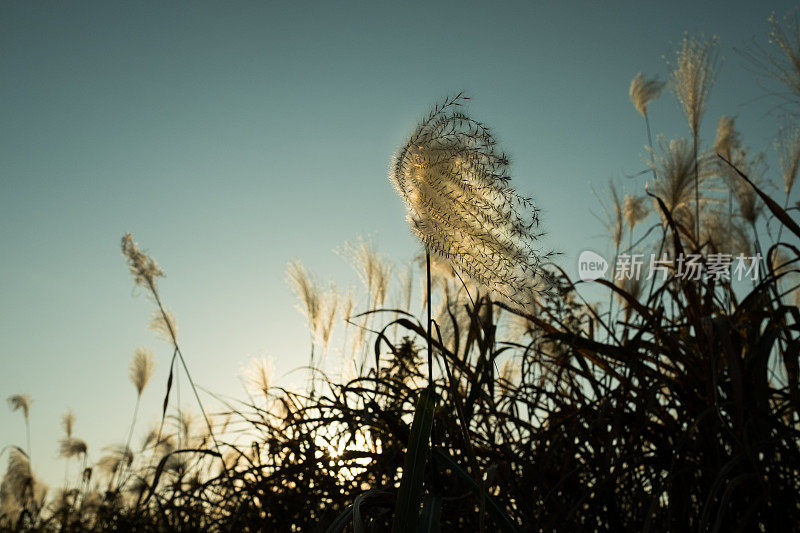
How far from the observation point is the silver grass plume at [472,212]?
38.0 inches

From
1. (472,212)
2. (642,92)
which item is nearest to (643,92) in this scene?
(642,92)

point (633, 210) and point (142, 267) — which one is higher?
point (633, 210)

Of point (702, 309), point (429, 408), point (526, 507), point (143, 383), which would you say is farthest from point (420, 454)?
point (143, 383)

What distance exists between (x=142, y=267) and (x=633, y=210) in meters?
2.77

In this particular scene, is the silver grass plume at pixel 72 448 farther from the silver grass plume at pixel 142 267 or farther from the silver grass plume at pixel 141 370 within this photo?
the silver grass plume at pixel 142 267

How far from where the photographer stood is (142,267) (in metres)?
2.70

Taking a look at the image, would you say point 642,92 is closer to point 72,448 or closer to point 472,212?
point 472,212

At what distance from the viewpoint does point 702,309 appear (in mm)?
1723

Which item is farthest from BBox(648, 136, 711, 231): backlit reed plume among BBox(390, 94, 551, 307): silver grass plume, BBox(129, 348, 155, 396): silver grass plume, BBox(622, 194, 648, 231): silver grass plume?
BBox(129, 348, 155, 396): silver grass plume

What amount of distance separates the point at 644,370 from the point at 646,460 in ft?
0.78

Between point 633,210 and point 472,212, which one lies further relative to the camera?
point 633,210

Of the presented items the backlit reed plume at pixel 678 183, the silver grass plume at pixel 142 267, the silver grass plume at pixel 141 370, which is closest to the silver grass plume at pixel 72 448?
the silver grass plume at pixel 141 370

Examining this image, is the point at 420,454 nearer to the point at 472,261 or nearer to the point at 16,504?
the point at 472,261

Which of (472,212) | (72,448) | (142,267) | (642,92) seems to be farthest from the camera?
(72,448)
